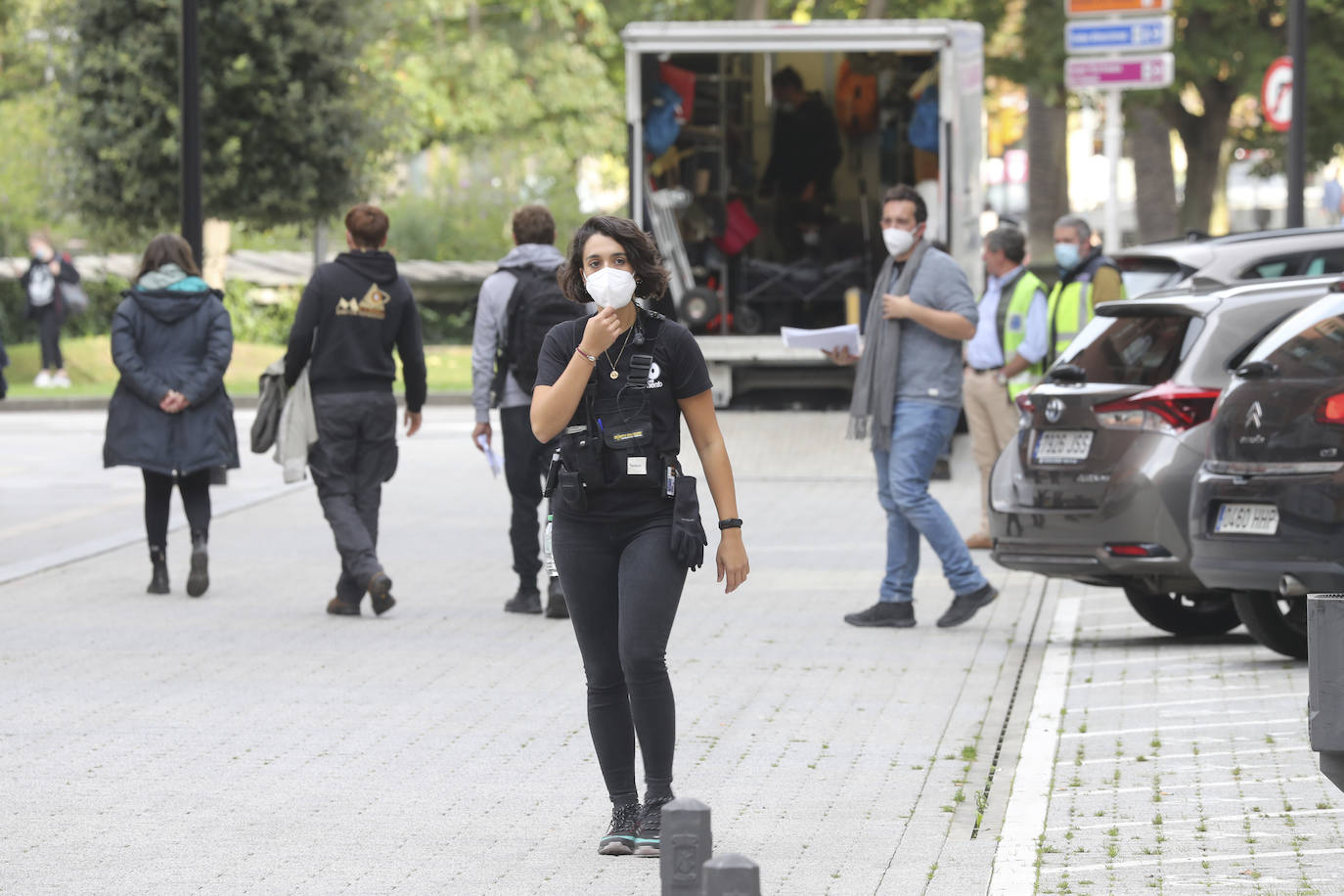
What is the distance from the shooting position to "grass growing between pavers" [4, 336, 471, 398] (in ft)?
92.7

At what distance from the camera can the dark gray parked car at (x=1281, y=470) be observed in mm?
8242

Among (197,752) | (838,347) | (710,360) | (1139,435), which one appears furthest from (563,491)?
(710,360)

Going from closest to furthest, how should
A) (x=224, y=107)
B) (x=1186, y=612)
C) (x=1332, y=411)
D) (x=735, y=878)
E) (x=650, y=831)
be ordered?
1. (x=735, y=878)
2. (x=650, y=831)
3. (x=1332, y=411)
4. (x=1186, y=612)
5. (x=224, y=107)

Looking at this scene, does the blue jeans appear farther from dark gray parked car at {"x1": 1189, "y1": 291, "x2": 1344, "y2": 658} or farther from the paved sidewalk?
dark gray parked car at {"x1": 1189, "y1": 291, "x2": 1344, "y2": 658}

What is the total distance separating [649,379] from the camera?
5777 millimetres

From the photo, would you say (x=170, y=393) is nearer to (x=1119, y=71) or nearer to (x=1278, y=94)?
(x=1119, y=71)

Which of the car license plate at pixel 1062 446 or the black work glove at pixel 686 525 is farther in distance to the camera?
the car license plate at pixel 1062 446

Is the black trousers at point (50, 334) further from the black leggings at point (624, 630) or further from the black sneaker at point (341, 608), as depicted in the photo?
the black leggings at point (624, 630)

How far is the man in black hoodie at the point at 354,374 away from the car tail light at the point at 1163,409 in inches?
122

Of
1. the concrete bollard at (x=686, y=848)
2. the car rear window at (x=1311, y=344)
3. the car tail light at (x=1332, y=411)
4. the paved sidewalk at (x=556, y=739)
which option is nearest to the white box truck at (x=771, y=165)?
the paved sidewalk at (x=556, y=739)

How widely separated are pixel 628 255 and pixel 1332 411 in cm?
348

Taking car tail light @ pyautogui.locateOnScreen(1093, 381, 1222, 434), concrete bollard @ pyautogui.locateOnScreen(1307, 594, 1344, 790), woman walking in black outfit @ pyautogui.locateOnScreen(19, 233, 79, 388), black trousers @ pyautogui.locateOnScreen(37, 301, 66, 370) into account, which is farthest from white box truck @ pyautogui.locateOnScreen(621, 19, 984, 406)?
concrete bollard @ pyautogui.locateOnScreen(1307, 594, 1344, 790)

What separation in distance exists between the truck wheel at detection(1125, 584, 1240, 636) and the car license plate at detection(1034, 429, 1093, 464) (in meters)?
0.81

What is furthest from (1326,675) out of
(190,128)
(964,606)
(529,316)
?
(190,128)
